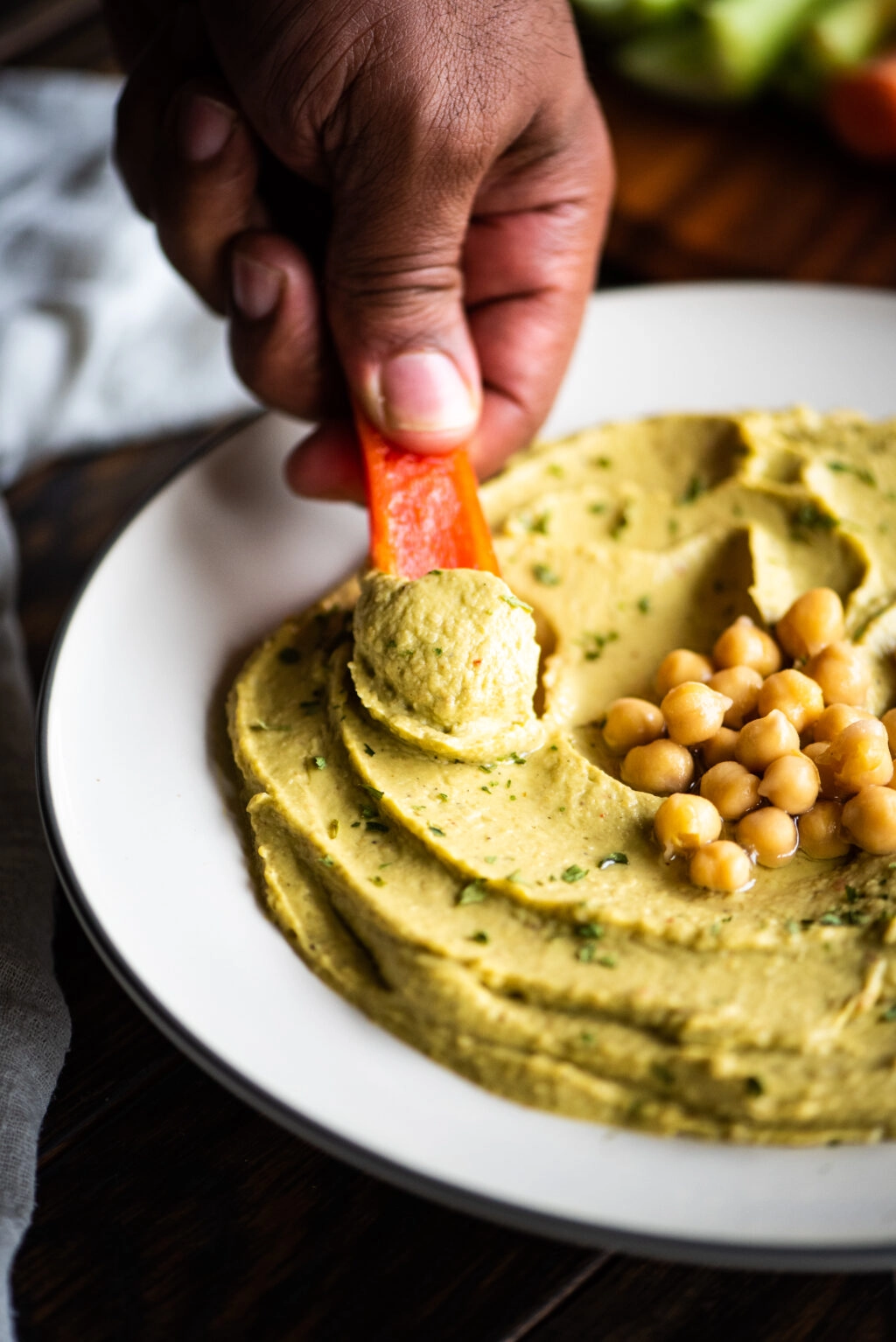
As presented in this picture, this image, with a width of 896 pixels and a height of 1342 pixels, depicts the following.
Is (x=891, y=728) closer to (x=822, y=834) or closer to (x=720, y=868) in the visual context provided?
(x=822, y=834)

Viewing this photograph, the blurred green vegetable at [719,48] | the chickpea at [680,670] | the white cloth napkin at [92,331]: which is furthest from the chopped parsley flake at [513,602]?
the blurred green vegetable at [719,48]

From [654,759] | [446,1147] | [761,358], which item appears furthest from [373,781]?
[761,358]

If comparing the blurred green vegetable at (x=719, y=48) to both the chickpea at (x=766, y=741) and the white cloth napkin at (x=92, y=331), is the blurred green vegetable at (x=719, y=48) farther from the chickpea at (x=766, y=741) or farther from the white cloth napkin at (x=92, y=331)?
the chickpea at (x=766, y=741)

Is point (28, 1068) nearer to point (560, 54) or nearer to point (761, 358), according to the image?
point (560, 54)

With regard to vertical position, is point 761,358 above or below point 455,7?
below

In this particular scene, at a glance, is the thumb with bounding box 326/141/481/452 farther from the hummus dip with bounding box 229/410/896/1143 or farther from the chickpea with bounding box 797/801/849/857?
the chickpea with bounding box 797/801/849/857

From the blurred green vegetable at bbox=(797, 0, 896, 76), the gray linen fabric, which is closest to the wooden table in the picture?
the gray linen fabric
